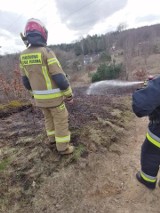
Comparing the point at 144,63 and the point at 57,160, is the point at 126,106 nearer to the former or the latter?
the point at 57,160

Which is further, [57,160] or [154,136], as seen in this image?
[57,160]

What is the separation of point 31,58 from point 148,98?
5.68 feet

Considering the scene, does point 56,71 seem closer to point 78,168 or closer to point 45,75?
point 45,75

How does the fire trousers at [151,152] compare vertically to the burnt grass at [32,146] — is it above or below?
above

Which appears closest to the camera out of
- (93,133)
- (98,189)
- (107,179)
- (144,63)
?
(98,189)

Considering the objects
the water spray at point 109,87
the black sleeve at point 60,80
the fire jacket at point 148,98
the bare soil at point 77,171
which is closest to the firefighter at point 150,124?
the fire jacket at point 148,98

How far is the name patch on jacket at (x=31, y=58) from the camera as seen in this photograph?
3152mm

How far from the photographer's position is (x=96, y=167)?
363 centimetres

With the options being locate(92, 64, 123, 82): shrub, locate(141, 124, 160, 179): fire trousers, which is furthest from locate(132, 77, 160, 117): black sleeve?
locate(92, 64, 123, 82): shrub

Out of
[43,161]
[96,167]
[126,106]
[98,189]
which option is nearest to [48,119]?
[43,161]

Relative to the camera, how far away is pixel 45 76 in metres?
3.24

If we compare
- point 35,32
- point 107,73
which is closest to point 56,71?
point 35,32

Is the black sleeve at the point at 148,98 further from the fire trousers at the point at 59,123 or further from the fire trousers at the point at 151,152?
the fire trousers at the point at 59,123

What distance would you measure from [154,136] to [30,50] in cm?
199
